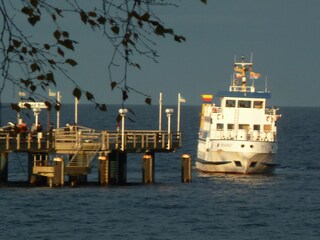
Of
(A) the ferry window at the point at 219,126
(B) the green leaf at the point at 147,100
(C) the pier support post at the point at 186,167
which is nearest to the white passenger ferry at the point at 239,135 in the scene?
(A) the ferry window at the point at 219,126

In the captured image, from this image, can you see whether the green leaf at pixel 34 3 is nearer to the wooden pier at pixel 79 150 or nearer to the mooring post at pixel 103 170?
the wooden pier at pixel 79 150

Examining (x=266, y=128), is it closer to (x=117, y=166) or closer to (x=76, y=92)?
(x=117, y=166)

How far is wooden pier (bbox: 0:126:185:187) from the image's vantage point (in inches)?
2410

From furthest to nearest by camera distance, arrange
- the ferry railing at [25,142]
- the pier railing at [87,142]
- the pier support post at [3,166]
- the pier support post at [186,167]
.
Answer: the pier support post at [186,167] < the pier support post at [3,166] < the pier railing at [87,142] < the ferry railing at [25,142]

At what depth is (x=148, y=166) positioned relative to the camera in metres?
65.4

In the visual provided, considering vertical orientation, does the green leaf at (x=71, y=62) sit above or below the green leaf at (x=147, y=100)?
above

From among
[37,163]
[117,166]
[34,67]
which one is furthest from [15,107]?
[117,166]

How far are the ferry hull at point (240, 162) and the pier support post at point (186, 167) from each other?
33.7 ft

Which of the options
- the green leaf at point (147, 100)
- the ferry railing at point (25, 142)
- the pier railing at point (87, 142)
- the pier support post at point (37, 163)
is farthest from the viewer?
the pier support post at point (37, 163)

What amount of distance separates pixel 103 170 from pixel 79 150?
1.85 m

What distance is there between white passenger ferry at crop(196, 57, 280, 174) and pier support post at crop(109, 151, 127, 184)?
15.3 m

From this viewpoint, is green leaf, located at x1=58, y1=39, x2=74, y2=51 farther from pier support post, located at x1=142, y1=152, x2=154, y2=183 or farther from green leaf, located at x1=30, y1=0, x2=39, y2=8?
pier support post, located at x1=142, y1=152, x2=154, y2=183

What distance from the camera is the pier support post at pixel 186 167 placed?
220ft

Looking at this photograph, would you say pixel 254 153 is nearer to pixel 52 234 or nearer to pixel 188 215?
pixel 188 215
